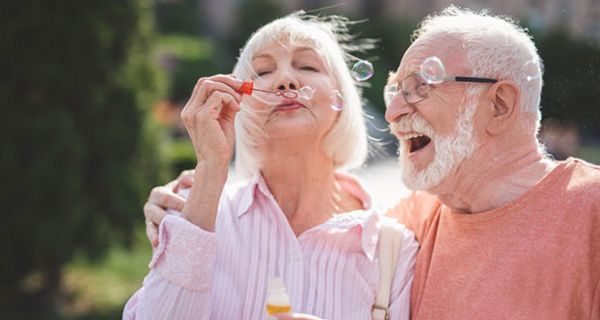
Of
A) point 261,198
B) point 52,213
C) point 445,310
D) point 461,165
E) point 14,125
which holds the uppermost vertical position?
point 461,165

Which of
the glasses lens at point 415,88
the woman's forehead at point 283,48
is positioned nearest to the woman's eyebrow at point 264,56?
the woman's forehead at point 283,48

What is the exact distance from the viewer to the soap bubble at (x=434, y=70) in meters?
2.36

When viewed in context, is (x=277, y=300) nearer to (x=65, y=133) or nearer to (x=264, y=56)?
(x=264, y=56)

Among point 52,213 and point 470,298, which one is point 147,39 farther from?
point 470,298

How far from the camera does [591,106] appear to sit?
288 cm

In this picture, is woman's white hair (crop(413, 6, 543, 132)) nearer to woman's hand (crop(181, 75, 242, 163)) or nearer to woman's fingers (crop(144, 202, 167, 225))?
woman's hand (crop(181, 75, 242, 163))

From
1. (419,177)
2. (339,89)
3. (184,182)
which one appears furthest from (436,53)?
(184,182)

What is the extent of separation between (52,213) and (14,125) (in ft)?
2.70

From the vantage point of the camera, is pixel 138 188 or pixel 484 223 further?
pixel 138 188

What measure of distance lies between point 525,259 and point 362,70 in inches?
39.6

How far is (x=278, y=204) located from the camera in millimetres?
2795

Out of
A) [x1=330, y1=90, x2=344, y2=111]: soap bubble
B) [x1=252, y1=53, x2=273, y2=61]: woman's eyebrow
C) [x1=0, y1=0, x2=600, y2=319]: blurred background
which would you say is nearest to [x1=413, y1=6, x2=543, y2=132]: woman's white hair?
→ [x1=330, y1=90, x2=344, y2=111]: soap bubble

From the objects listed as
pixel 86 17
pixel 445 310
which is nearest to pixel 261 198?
pixel 445 310

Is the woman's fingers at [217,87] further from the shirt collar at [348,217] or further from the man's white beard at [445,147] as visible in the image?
the man's white beard at [445,147]
